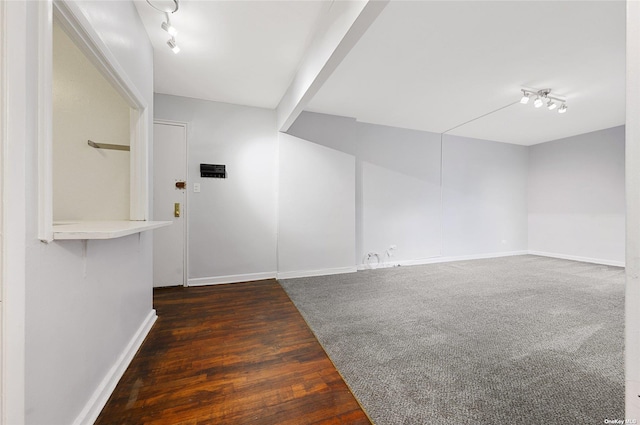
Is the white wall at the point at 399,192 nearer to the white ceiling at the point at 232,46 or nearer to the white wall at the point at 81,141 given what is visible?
the white ceiling at the point at 232,46

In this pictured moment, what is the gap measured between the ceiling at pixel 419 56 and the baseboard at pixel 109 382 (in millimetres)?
2615

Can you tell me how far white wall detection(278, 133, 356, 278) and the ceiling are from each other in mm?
793

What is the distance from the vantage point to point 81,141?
1.79 metres

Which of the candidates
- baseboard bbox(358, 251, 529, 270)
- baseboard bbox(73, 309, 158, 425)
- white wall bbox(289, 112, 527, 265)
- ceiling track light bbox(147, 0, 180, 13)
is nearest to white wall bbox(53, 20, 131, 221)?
ceiling track light bbox(147, 0, 180, 13)

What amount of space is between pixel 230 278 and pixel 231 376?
213 cm

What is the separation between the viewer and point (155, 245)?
3.29m

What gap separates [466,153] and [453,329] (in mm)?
4460

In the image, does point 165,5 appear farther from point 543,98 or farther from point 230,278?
point 543,98

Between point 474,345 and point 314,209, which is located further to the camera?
point 314,209

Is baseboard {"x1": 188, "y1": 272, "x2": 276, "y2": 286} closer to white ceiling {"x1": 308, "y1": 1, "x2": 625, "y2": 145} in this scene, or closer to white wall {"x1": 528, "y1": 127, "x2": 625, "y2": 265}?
white ceiling {"x1": 308, "y1": 1, "x2": 625, "y2": 145}

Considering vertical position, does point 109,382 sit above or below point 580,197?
below

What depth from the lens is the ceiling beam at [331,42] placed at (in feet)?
4.75

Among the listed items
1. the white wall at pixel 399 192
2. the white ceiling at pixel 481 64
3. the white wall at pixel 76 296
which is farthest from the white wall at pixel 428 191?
the white wall at pixel 76 296

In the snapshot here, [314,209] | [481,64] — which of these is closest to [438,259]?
[314,209]
